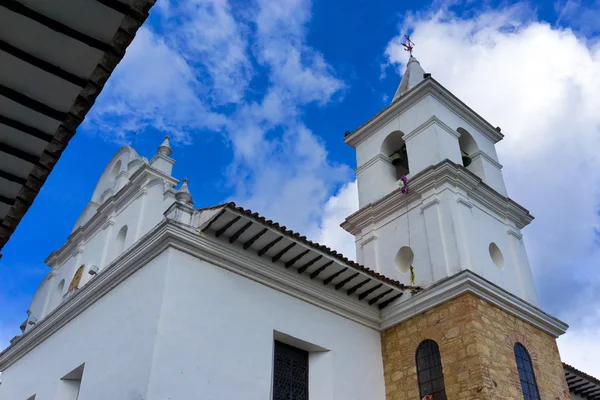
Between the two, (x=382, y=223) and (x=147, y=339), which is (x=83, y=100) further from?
(x=382, y=223)

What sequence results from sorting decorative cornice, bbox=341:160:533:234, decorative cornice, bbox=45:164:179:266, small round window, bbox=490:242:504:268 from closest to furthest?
decorative cornice, bbox=45:164:179:266 → decorative cornice, bbox=341:160:533:234 → small round window, bbox=490:242:504:268

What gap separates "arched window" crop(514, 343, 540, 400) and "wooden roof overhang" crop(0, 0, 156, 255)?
8.78 meters

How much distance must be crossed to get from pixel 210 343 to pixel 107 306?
A: 7.08 ft

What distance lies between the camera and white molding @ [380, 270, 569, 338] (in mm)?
9539

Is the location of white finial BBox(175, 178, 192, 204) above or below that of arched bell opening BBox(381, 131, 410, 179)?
below

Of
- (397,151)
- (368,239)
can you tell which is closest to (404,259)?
(368,239)

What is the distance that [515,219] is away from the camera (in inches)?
483

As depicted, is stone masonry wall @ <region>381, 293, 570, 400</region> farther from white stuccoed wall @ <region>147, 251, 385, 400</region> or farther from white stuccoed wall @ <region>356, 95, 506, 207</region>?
white stuccoed wall @ <region>356, 95, 506, 207</region>

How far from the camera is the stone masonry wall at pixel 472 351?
8.75 metres

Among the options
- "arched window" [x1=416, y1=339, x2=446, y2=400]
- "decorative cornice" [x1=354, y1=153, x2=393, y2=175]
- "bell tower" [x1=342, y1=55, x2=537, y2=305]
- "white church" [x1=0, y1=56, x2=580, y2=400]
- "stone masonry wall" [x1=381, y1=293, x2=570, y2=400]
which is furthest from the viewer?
"decorative cornice" [x1=354, y1=153, x2=393, y2=175]

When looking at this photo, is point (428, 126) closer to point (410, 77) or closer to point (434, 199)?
point (434, 199)

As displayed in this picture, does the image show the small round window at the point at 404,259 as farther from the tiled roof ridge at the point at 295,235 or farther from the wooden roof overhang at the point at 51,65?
the wooden roof overhang at the point at 51,65

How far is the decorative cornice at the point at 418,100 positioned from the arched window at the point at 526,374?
5845mm

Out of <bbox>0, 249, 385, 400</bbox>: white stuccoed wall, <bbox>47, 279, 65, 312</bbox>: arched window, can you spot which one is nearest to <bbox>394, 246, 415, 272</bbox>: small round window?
<bbox>0, 249, 385, 400</bbox>: white stuccoed wall
